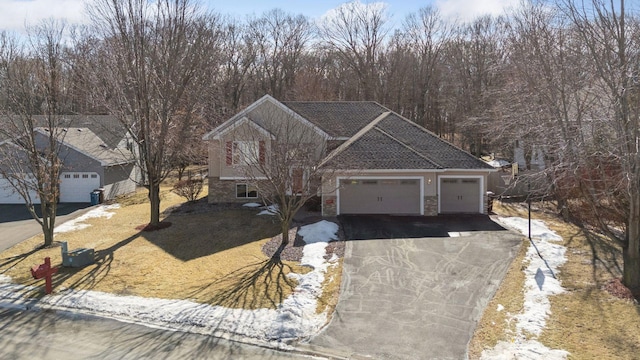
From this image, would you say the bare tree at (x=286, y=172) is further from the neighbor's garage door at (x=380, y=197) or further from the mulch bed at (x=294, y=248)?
the neighbor's garage door at (x=380, y=197)

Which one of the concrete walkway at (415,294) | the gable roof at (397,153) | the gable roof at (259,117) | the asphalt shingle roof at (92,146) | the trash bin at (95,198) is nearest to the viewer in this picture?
the concrete walkway at (415,294)

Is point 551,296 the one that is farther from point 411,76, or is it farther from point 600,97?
point 411,76

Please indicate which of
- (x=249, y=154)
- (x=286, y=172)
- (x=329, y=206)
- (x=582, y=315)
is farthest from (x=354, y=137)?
(x=582, y=315)

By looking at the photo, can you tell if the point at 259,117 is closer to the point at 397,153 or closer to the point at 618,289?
the point at 397,153

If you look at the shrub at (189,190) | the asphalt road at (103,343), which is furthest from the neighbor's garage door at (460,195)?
the asphalt road at (103,343)

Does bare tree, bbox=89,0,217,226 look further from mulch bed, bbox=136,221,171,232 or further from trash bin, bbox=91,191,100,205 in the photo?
trash bin, bbox=91,191,100,205

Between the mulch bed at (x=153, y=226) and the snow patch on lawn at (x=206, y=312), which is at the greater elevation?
the mulch bed at (x=153, y=226)
